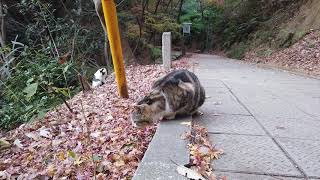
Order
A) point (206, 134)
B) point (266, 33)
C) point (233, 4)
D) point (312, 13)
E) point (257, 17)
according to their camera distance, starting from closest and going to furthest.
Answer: point (206, 134) → point (312, 13) → point (266, 33) → point (257, 17) → point (233, 4)

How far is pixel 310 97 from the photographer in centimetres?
693

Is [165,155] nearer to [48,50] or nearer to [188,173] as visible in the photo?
[188,173]

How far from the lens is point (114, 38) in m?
5.79

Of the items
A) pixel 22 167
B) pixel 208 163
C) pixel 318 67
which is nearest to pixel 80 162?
pixel 22 167

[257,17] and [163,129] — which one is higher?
[163,129]

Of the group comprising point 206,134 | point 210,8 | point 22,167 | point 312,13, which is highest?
point 206,134

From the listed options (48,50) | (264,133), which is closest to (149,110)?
(264,133)

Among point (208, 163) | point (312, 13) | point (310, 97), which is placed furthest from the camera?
point (312, 13)

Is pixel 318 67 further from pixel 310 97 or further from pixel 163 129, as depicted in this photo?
pixel 163 129

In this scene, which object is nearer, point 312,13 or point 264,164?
point 264,164

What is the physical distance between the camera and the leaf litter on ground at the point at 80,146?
3455mm

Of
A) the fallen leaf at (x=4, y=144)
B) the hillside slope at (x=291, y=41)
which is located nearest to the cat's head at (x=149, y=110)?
the fallen leaf at (x=4, y=144)

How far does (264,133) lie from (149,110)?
4.40 ft

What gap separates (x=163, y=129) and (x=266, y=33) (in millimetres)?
19434
